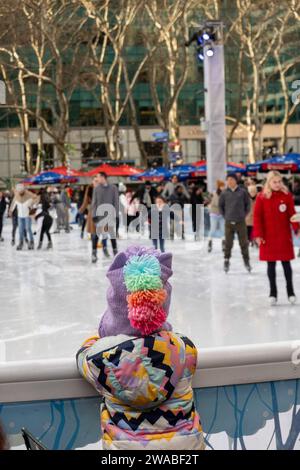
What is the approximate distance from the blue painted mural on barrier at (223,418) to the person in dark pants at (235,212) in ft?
26.1

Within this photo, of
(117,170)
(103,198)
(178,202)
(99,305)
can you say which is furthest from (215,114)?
(117,170)

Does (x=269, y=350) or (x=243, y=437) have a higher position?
(x=269, y=350)

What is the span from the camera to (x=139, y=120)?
52.2 meters

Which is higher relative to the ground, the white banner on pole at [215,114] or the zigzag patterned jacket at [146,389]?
the white banner on pole at [215,114]

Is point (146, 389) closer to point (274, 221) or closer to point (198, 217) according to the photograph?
point (274, 221)

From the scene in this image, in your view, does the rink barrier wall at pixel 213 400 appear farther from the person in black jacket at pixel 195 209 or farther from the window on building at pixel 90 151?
the window on building at pixel 90 151

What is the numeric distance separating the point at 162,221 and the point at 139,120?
39.9m

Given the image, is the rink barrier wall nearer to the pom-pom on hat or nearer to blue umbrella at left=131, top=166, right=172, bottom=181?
the pom-pom on hat

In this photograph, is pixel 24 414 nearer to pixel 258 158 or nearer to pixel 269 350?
pixel 269 350

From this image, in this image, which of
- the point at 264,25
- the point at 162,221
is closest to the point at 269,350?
the point at 162,221

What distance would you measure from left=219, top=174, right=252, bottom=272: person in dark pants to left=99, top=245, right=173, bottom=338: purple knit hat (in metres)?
8.28

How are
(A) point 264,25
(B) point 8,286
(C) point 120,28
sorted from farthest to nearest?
(A) point 264,25 → (C) point 120,28 → (B) point 8,286

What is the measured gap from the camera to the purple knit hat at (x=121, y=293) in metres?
2.14

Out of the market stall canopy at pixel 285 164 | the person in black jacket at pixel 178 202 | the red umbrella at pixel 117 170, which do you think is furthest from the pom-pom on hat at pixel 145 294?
the red umbrella at pixel 117 170
